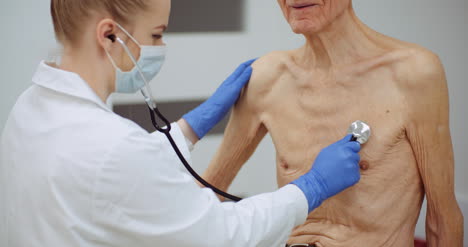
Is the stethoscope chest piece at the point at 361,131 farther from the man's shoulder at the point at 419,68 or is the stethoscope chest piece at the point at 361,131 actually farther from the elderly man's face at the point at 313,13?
the elderly man's face at the point at 313,13

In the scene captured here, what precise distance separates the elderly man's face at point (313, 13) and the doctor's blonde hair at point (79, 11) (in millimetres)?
387

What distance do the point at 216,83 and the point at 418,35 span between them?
0.81 meters

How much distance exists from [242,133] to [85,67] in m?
0.58

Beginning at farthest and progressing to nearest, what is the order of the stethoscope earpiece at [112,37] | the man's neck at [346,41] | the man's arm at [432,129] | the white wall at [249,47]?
the white wall at [249,47] < the man's neck at [346,41] < the man's arm at [432,129] < the stethoscope earpiece at [112,37]

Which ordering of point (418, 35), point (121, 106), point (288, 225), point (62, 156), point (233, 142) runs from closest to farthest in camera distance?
point (62, 156) → point (288, 225) → point (233, 142) → point (418, 35) → point (121, 106)

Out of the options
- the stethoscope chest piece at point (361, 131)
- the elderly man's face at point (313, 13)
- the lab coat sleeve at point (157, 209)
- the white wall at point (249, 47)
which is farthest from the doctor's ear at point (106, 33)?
the white wall at point (249, 47)

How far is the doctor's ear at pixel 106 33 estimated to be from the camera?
3.90 ft

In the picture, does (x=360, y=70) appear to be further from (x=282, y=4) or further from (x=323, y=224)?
(x=323, y=224)

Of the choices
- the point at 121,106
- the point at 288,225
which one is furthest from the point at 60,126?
the point at 121,106

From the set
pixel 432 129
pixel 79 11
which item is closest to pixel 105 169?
pixel 79 11

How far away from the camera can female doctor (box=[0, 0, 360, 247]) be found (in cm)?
111

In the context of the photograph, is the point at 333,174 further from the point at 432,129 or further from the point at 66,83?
the point at 66,83

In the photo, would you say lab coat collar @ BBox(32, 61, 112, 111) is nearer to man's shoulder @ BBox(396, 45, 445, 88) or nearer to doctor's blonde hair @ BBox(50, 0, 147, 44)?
doctor's blonde hair @ BBox(50, 0, 147, 44)

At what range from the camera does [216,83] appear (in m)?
2.38
